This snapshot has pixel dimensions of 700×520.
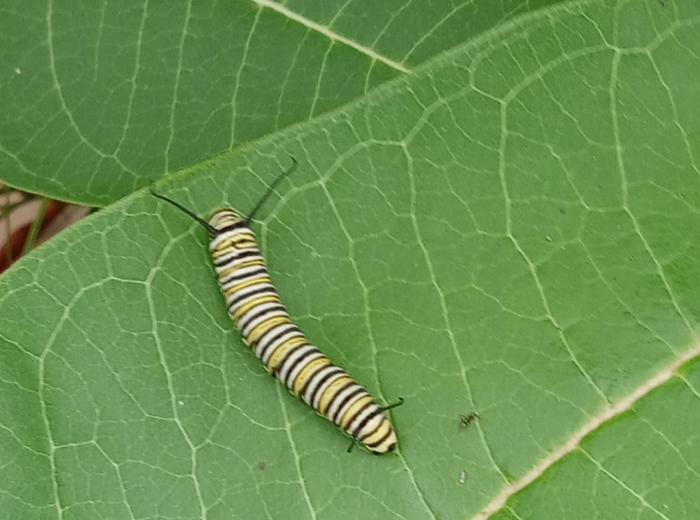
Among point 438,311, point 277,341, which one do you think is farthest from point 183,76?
point 438,311

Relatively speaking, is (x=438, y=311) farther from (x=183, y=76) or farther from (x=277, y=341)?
(x=183, y=76)

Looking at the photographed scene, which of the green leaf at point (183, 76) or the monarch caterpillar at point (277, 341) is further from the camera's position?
the green leaf at point (183, 76)

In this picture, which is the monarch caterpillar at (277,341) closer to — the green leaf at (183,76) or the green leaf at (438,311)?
the green leaf at (438,311)

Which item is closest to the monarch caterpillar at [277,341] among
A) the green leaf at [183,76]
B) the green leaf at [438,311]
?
the green leaf at [438,311]

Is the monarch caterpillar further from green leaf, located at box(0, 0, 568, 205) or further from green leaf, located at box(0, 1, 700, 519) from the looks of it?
green leaf, located at box(0, 0, 568, 205)

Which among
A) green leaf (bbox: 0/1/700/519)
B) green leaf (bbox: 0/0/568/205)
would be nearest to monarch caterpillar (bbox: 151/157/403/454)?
green leaf (bbox: 0/1/700/519)

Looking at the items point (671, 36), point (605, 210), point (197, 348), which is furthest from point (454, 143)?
point (197, 348)

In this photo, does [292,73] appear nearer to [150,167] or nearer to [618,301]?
[150,167]
